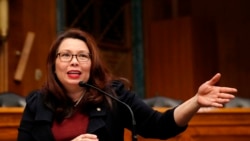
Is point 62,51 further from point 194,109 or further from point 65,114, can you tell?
point 194,109

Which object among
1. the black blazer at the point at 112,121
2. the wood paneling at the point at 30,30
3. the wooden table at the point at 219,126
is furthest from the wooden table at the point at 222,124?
the wood paneling at the point at 30,30

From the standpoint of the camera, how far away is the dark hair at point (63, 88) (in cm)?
155

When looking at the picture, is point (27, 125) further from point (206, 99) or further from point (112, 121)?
point (206, 99)

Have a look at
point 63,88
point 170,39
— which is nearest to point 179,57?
point 170,39

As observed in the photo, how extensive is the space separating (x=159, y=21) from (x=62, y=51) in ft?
13.8

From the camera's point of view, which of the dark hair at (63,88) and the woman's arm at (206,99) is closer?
the woman's arm at (206,99)

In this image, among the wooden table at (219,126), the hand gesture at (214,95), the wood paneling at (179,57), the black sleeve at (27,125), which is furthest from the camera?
the wood paneling at (179,57)

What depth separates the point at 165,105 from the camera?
261 centimetres

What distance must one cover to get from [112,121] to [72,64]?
0.73 feet

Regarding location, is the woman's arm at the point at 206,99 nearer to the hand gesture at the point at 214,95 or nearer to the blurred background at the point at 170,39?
the hand gesture at the point at 214,95

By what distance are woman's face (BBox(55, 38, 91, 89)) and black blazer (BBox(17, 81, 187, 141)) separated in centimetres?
11

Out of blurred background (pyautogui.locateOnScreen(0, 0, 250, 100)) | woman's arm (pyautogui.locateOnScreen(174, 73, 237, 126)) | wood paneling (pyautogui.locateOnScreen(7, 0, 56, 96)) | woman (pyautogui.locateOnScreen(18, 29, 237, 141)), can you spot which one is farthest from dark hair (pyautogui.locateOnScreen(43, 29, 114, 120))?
blurred background (pyautogui.locateOnScreen(0, 0, 250, 100))

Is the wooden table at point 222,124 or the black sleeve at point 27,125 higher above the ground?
the black sleeve at point 27,125

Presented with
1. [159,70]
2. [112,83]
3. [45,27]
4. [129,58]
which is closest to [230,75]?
[159,70]
